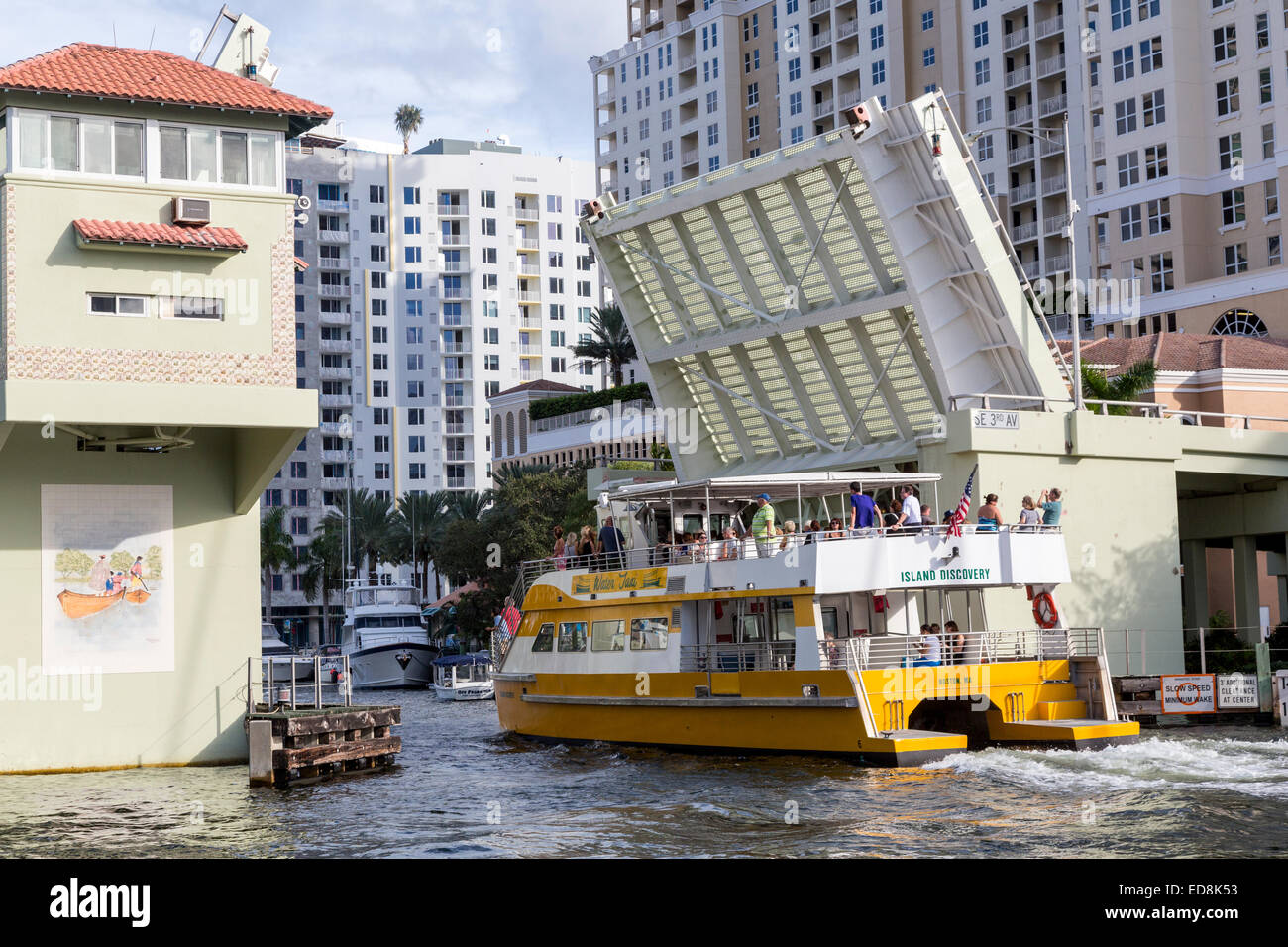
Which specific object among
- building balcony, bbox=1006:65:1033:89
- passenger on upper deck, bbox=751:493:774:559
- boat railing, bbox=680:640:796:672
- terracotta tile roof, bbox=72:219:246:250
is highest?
building balcony, bbox=1006:65:1033:89

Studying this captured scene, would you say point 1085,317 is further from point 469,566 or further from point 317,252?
point 317,252

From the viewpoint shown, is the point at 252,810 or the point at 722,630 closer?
the point at 252,810

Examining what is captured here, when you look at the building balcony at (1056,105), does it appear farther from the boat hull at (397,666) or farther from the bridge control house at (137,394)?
the bridge control house at (137,394)

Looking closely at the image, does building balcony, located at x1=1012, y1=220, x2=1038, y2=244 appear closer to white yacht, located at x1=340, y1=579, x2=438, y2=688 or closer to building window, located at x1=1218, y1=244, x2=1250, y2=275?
building window, located at x1=1218, y1=244, x2=1250, y2=275

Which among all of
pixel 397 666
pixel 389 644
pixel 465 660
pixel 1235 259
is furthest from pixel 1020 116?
pixel 397 666

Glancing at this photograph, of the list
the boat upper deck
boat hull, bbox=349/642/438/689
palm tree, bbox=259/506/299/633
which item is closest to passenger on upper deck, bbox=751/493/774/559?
the boat upper deck

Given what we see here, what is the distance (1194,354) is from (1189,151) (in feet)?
85.4

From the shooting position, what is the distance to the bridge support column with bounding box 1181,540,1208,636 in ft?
132

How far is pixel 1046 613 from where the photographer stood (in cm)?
2473

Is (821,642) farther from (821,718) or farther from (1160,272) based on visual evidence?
(1160,272)

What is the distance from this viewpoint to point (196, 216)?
853 inches

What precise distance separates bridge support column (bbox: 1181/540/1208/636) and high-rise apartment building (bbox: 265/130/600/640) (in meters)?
83.8
